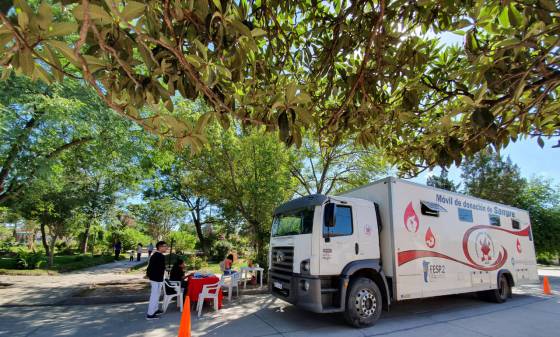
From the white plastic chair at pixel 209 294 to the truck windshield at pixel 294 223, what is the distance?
6.83 ft

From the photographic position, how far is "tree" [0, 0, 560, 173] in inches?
61.4

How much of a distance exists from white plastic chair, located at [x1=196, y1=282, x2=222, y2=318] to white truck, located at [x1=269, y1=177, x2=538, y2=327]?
4.91 feet

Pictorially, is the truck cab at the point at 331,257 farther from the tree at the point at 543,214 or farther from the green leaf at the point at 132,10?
the tree at the point at 543,214

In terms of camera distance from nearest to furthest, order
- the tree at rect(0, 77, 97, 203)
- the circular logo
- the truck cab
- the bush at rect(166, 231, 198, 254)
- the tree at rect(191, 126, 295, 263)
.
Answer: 1. the truck cab
2. the tree at rect(0, 77, 97, 203)
3. the circular logo
4. the tree at rect(191, 126, 295, 263)
5. the bush at rect(166, 231, 198, 254)

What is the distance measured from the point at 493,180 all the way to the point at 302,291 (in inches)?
1166

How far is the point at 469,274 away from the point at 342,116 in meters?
7.81

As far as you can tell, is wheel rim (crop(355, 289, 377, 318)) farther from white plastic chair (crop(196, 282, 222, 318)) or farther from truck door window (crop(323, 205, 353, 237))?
white plastic chair (crop(196, 282, 222, 318))

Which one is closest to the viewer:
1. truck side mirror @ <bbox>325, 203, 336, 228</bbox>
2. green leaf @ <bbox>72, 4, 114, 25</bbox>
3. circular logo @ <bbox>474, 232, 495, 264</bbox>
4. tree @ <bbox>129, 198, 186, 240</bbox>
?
green leaf @ <bbox>72, 4, 114, 25</bbox>

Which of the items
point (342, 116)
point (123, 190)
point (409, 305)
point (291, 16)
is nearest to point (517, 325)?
point (409, 305)

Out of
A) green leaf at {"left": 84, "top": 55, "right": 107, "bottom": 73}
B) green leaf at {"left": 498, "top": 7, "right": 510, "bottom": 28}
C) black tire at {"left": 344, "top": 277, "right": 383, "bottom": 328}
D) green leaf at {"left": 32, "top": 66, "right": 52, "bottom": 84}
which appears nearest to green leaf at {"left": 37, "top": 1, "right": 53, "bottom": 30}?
green leaf at {"left": 84, "top": 55, "right": 107, "bottom": 73}

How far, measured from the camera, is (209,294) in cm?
770

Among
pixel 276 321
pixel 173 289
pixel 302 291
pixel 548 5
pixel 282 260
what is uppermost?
pixel 548 5

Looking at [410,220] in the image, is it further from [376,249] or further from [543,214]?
[543,214]

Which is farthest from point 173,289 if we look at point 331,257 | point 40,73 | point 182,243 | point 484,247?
point 182,243
